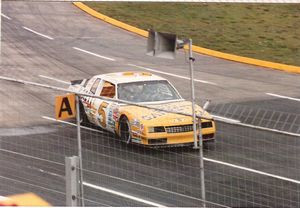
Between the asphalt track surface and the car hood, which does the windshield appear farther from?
the asphalt track surface

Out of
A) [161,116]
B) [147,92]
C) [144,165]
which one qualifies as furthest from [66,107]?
[147,92]

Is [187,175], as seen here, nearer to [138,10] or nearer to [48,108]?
[48,108]

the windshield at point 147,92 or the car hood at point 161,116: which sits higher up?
the windshield at point 147,92

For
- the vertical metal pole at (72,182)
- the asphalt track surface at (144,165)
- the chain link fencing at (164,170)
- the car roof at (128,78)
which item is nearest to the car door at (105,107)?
the car roof at (128,78)

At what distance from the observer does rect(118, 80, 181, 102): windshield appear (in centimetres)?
1533

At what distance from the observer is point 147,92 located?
15453 millimetres

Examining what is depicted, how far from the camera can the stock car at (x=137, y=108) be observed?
13.2 m

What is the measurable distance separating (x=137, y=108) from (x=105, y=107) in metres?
0.76

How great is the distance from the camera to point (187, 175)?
909cm

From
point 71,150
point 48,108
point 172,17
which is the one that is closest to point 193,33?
point 172,17

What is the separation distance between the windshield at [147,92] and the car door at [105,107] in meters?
0.29

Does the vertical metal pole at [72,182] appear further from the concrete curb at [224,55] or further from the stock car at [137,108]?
the concrete curb at [224,55]

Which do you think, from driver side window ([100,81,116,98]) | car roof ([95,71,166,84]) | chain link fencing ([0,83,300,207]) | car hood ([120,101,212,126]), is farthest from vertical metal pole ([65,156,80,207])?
car roof ([95,71,166,84])

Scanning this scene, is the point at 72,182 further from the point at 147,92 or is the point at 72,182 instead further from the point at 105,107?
the point at 147,92
